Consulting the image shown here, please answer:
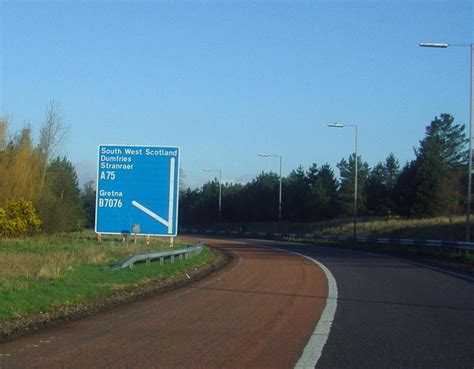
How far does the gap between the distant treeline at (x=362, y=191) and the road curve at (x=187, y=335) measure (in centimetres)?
5995

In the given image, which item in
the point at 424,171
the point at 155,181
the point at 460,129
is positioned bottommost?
the point at 155,181

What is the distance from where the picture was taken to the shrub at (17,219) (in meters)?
49.6

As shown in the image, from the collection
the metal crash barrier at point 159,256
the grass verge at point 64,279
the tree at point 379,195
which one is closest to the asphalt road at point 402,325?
the grass verge at point 64,279

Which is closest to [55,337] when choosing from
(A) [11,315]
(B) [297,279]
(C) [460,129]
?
(A) [11,315]

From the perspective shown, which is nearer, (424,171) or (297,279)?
(297,279)

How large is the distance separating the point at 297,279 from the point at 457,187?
194 feet

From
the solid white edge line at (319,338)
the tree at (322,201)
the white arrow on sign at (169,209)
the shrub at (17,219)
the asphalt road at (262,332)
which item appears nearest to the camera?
the solid white edge line at (319,338)

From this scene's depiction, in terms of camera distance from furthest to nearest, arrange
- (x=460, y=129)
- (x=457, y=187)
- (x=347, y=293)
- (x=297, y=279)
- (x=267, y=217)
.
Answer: (x=267, y=217) → (x=460, y=129) → (x=457, y=187) → (x=297, y=279) → (x=347, y=293)

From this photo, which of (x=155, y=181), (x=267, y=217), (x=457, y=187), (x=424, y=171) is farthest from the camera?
(x=267, y=217)

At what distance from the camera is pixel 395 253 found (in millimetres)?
42906

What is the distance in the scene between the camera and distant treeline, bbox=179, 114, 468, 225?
82.2m

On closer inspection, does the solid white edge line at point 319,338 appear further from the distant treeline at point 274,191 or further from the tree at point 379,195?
the tree at point 379,195

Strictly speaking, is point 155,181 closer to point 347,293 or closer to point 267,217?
point 347,293

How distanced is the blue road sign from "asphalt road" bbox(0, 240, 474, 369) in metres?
9.87
